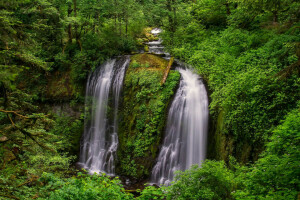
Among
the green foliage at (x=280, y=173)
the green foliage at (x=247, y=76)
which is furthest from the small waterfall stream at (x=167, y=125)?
the green foliage at (x=280, y=173)

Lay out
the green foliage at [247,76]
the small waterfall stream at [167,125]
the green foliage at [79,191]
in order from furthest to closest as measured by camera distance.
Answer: the small waterfall stream at [167,125], the green foliage at [247,76], the green foliage at [79,191]

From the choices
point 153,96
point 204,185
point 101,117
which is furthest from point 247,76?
point 101,117

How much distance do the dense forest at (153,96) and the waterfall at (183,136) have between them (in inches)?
14.6

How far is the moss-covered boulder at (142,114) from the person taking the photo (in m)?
10.9

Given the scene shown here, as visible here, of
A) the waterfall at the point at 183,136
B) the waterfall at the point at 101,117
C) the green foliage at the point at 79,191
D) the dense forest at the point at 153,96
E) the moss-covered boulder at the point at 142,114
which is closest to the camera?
the green foliage at the point at 79,191

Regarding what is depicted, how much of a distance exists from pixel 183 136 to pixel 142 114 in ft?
8.64

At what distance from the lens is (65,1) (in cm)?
1577

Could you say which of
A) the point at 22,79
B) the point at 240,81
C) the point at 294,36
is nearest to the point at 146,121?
the point at 240,81

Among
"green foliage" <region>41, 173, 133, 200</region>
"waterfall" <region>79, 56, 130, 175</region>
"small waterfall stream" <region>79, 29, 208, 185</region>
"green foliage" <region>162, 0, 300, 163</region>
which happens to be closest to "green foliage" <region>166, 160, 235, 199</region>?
"green foliage" <region>41, 173, 133, 200</region>

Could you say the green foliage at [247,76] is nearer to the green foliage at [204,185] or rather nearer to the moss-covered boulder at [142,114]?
the moss-covered boulder at [142,114]

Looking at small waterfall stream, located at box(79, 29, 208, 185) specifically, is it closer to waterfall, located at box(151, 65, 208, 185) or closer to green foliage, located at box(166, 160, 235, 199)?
waterfall, located at box(151, 65, 208, 185)

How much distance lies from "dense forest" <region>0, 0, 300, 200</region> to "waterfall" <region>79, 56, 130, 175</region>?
1.84ft

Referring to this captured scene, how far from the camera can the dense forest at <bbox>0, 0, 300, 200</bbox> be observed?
4652 mm

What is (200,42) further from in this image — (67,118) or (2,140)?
(2,140)
